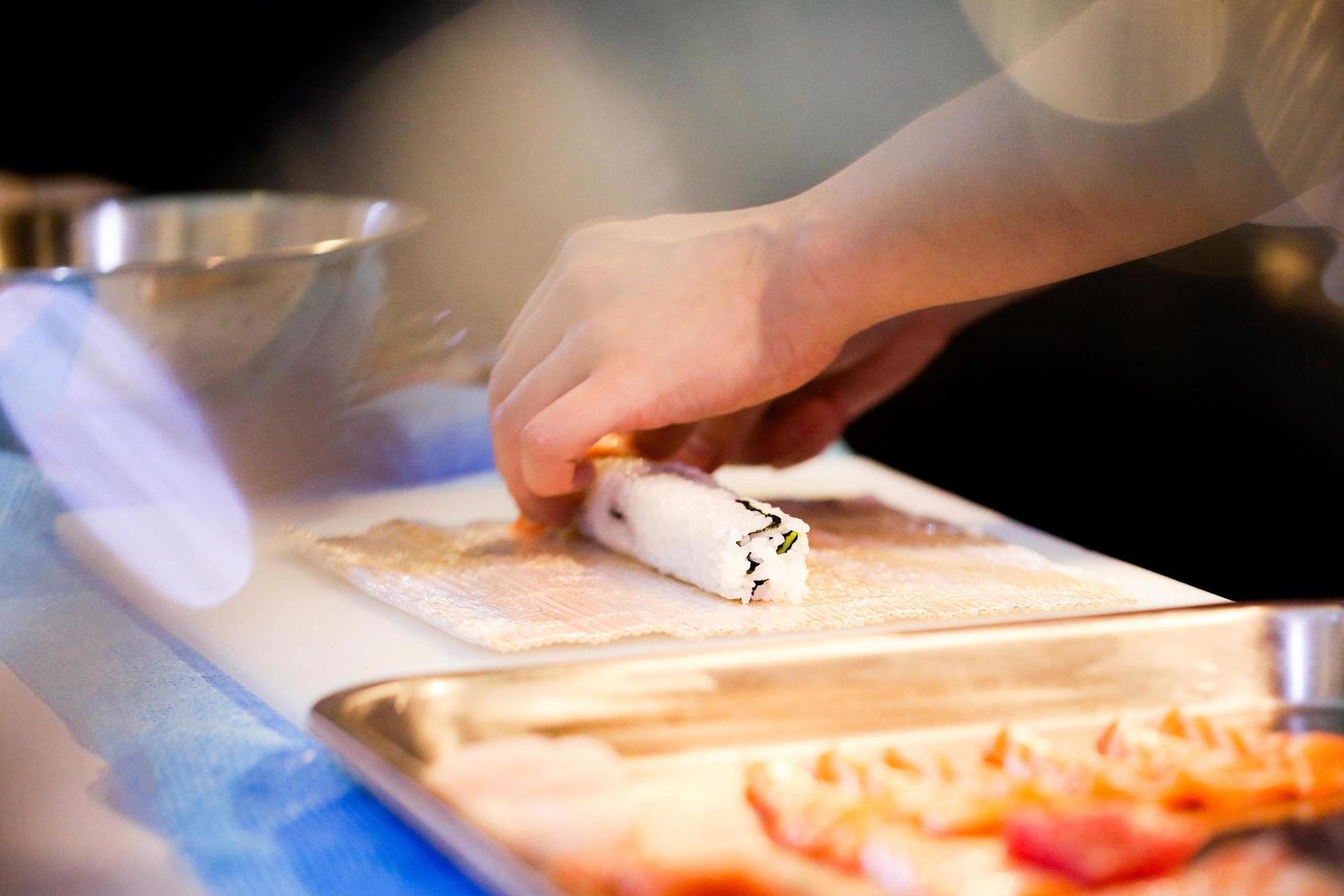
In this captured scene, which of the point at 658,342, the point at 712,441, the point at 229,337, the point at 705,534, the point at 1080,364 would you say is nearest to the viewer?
the point at 705,534

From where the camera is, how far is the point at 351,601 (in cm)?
90

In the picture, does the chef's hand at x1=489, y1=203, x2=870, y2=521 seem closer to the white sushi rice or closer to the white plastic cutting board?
the white sushi rice

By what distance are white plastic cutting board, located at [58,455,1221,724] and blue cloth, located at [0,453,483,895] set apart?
0.02 metres

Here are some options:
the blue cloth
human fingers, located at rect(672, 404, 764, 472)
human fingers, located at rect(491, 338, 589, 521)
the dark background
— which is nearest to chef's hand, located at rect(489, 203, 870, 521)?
human fingers, located at rect(491, 338, 589, 521)

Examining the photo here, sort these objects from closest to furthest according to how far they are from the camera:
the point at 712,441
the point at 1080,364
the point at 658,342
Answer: the point at 658,342 → the point at 712,441 → the point at 1080,364

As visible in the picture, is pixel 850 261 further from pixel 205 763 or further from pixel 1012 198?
pixel 205 763

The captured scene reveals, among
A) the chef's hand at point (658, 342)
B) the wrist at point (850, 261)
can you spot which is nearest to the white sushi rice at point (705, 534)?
the chef's hand at point (658, 342)

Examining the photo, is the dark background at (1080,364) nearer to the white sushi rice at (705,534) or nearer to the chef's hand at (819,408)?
the chef's hand at (819,408)

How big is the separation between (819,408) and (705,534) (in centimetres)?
41

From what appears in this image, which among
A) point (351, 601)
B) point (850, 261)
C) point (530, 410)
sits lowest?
point (351, 601)

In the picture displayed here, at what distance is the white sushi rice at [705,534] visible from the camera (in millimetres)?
859

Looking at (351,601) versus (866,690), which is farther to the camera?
(351,601)

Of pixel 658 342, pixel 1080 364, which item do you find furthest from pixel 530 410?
pixel 1080 364

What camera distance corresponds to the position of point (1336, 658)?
0.69 m
